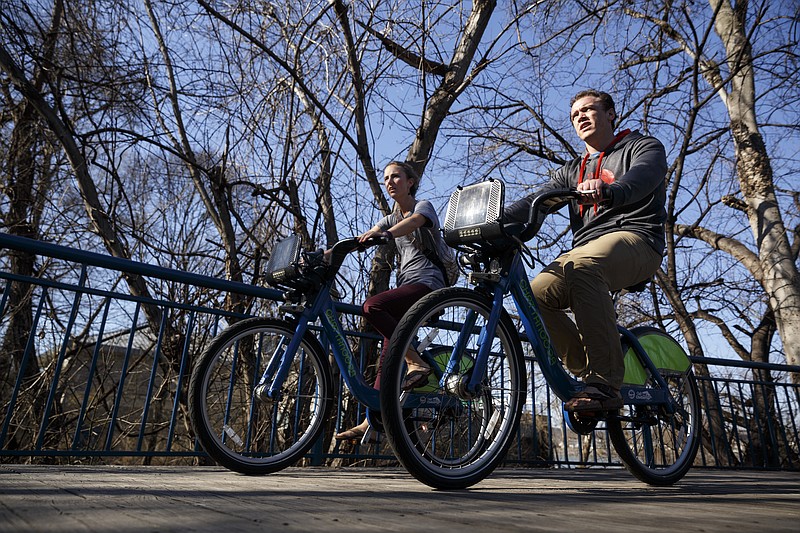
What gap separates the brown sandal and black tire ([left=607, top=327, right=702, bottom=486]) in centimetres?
22

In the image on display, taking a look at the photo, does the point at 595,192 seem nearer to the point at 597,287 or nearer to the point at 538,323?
the point at 597,287

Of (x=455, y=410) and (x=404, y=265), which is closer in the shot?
(x=455, y=410)

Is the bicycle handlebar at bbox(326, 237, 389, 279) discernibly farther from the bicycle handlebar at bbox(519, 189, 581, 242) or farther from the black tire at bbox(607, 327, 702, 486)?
the black tire at bbox(607, 327, 702, 486)

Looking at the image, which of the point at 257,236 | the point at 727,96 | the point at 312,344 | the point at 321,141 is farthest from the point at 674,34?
the point at 312,344

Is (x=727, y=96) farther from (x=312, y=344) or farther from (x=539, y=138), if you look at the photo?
(x=312, y=344)

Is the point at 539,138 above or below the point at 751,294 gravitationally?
above

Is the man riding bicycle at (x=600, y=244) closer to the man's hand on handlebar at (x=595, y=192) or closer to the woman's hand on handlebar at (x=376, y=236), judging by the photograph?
the man's hand on handlebar at (x=595, y=192)

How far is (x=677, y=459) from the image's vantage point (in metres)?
3.11

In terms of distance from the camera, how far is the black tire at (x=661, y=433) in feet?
9.32

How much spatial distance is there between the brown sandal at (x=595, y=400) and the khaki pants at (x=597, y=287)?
0.03 meters

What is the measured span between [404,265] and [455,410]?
3.55 ft

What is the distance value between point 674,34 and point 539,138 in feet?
7.11

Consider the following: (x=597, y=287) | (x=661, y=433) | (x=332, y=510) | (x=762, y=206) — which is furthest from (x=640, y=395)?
(x=762, y=206)

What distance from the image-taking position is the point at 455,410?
8.47ft
